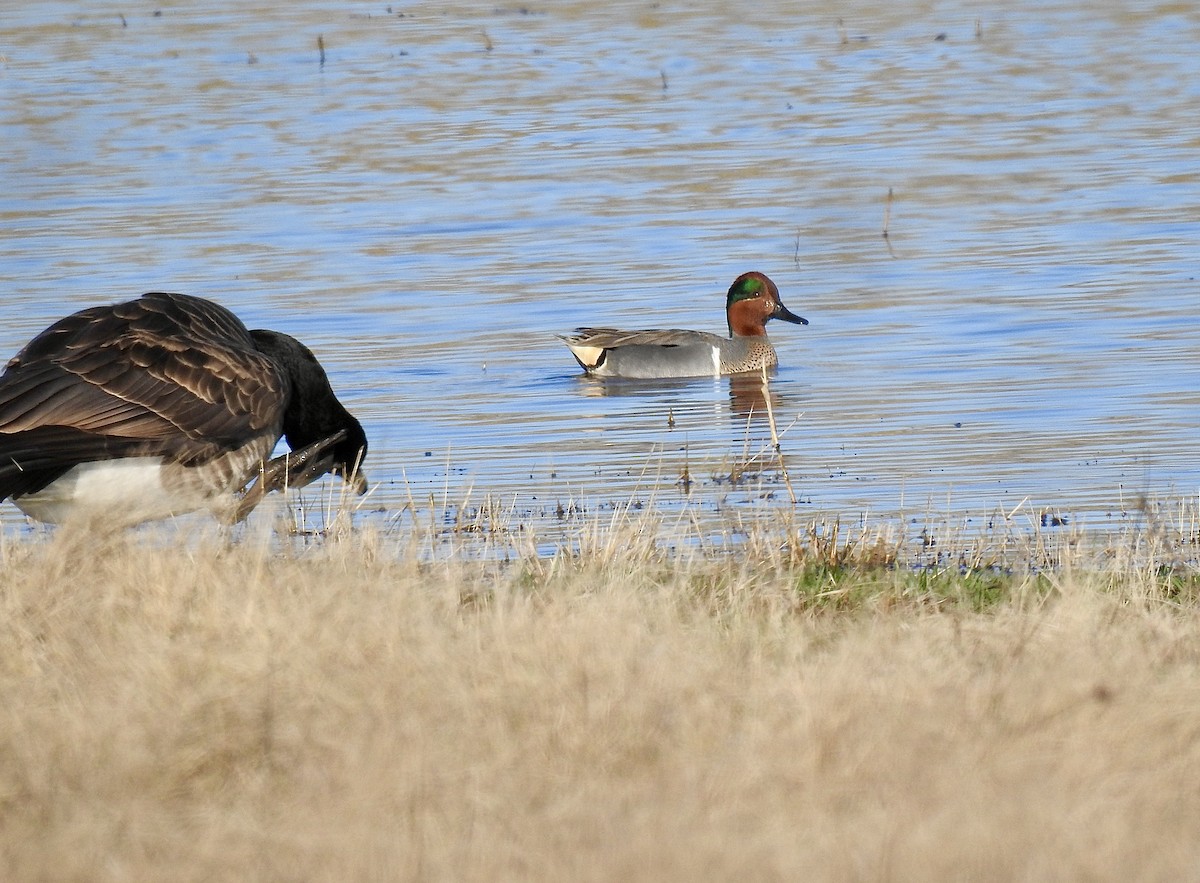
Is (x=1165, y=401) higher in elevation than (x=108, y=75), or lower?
lower

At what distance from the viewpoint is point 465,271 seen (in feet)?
60.5

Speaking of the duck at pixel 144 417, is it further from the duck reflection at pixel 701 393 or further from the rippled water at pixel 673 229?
the duck reflection at pixel 701 393

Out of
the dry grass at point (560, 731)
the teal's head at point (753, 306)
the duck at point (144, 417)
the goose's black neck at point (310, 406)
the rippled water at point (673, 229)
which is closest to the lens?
the dry grass at point (560, 731)

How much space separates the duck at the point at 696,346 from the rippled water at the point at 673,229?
21 cm

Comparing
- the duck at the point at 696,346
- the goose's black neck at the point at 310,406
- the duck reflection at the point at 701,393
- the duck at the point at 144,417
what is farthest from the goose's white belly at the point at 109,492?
the duck at the point at 696,346

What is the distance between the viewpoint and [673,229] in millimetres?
20438

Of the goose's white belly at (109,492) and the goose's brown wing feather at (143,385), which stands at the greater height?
the goose's brown wing feather at (143,385)

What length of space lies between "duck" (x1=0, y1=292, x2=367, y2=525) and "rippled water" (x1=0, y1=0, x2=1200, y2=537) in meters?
1.26

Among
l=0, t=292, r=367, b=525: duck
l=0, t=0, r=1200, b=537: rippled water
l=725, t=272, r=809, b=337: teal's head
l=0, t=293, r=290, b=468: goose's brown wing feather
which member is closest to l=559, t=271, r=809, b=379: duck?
l=725, t=272, r=809, b=337: teal's head

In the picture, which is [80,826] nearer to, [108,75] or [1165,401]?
[1165,401]

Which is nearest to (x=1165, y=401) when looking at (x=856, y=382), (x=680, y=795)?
(x=856, y=382)

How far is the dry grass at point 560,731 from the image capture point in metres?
4.23

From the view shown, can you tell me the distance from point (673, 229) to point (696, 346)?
499 centimetres

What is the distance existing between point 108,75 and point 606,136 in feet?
34.5
